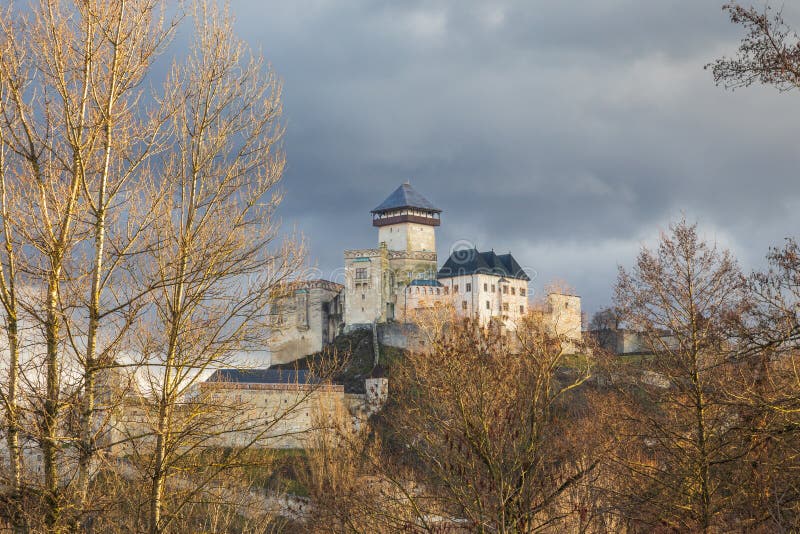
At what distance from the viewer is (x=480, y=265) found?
81.2 metres

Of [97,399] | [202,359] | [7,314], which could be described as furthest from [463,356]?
[7,314]

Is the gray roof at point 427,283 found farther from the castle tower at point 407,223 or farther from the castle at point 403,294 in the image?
the castle tower at point 407,223

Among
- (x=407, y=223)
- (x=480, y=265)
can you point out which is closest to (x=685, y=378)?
(x=480, y=265)

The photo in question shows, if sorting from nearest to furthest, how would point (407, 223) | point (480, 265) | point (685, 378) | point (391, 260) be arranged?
point (685, 378), point (480, 265), point (391, 260), point (407, 223)

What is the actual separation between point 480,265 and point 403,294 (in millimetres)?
8137

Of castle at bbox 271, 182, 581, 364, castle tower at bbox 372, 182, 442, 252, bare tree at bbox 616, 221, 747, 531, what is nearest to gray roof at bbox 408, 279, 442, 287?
castle at bbox 271, 182, 581, 364

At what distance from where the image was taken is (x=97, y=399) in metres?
12.1

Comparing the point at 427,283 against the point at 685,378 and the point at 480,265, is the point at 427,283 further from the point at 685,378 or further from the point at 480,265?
the point at 685,378

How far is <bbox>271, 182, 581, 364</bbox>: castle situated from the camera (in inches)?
3150

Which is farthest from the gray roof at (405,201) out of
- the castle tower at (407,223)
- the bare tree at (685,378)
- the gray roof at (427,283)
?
the bare tree at (685,378)

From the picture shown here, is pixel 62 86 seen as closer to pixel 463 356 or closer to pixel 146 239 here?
pixel 146 239

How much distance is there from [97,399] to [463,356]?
7.02 meters

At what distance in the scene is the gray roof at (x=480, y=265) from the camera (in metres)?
81.1

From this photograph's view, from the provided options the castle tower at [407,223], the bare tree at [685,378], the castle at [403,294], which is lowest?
the bare tree at [685,378]
